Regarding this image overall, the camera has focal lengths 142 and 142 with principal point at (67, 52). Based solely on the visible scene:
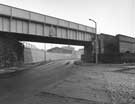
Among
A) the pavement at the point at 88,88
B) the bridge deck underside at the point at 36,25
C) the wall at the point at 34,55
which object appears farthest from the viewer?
the wall at the point at 34,55

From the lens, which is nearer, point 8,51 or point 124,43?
point 8,51

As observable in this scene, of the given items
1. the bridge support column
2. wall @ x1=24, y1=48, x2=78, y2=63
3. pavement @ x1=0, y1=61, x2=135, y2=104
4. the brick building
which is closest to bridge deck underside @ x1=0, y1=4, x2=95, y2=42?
the bridge support column

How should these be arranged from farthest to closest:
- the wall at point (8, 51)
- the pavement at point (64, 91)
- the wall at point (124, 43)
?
the wall at point (124, 43) → the wall at point (8, 51) → the pavement at point (64, 91)

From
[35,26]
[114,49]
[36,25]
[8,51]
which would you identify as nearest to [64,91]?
[35,26]

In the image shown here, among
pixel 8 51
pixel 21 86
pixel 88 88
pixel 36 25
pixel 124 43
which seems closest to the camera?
pixel 88 88

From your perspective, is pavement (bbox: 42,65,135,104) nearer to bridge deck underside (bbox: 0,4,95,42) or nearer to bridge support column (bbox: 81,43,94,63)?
bridge deck underside (bbox: 0,4,95,42)

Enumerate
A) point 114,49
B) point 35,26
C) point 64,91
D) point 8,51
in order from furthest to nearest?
point 114,49
point 8,51
point 35,26
point 64,91

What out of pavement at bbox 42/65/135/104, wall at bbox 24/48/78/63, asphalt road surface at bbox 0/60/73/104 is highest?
wall at bbox 24/48/78/63

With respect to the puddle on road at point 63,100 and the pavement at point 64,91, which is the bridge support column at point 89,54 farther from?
the puddle on road at point 63,100

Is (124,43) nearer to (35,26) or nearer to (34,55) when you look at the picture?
(35,26)

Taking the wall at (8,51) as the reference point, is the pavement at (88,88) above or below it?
below

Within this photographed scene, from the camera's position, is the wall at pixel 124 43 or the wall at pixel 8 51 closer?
the wall at pixel 8 51

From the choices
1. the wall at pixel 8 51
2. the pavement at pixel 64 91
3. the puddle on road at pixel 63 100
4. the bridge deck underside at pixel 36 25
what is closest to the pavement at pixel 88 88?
the pavement at pixel 64 91

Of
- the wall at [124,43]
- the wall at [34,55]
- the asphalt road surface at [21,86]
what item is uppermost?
the wall at [124,43]
